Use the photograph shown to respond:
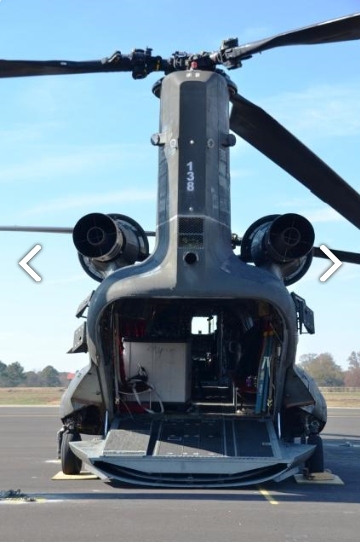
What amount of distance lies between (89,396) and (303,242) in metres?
4.09

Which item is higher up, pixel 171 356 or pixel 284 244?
pixel 284 244

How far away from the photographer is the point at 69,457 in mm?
13414

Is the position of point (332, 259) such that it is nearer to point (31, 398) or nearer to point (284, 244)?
point (284, 244)

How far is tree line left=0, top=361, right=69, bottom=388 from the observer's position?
365 feet

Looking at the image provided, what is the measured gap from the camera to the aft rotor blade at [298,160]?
12.9 meters

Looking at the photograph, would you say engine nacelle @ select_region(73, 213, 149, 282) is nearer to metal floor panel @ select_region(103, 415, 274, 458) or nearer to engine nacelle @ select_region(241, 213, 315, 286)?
engine nacelle @ select_region(241, 213, 315, 286)

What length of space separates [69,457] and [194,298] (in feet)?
11.4

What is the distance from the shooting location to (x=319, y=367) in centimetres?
11100

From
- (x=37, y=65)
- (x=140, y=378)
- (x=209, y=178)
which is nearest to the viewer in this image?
(x=37, y=65)

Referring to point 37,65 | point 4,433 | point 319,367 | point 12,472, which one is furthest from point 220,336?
point 319,367

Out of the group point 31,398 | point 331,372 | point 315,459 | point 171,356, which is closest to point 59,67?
point 171,356

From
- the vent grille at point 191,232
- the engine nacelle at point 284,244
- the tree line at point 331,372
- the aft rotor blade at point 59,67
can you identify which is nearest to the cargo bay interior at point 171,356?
the engine nacelle at point 284,244

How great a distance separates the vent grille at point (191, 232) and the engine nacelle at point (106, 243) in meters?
1.27

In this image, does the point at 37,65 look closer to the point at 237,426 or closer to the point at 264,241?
the point at 264,241
